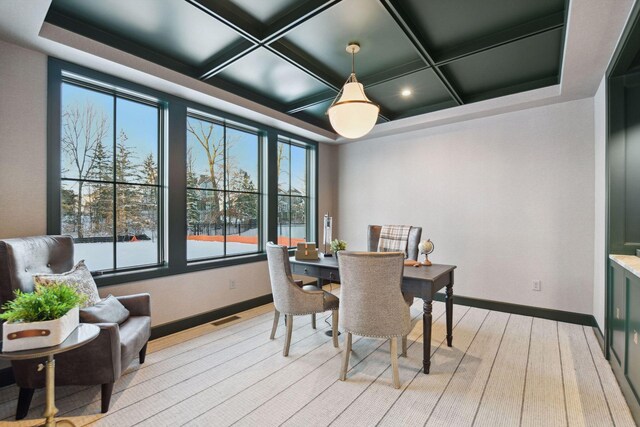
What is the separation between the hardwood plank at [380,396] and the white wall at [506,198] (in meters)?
1.69

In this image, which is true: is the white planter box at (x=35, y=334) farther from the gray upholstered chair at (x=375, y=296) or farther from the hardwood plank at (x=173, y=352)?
the gray upholstered chair at (x=375, y=296)

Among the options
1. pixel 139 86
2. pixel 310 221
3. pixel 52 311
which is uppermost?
pixel 139 86

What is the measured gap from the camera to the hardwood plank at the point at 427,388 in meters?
1.89

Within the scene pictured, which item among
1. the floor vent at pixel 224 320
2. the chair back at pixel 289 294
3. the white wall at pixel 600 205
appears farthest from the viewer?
the floor vent at pixel 224 320

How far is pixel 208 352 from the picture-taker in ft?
9.18

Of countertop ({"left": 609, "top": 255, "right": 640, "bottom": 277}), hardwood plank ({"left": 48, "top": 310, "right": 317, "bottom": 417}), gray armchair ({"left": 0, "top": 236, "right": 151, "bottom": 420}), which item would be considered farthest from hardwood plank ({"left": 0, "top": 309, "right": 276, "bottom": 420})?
countertop ({"left": 609, "top": 255, "right": 640, "bottom": 277})

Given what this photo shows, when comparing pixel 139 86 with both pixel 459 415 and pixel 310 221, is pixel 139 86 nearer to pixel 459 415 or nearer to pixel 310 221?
pixel 310 221

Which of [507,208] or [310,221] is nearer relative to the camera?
[507,208]

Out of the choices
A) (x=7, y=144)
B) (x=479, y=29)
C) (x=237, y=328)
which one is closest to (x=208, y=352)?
(x=237, y=328)

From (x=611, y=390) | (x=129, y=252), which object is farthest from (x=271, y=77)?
(x=611, y=390)

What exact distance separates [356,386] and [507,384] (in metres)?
1.13

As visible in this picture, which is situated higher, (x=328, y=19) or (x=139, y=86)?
(x=328, y=19)

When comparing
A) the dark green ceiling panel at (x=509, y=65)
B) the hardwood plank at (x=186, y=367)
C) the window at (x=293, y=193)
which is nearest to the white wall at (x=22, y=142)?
the hardwood plank at (x=186, y=367)

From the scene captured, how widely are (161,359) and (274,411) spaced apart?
130 centimetres
